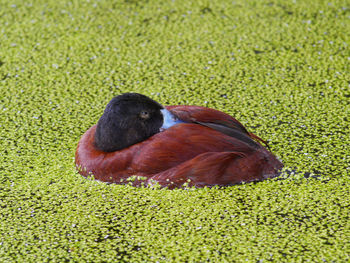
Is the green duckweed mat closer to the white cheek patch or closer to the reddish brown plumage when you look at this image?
the reddish brown plumage

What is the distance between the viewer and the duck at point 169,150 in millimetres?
2207

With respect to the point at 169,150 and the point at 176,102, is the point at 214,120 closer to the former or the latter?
the point at 169,150

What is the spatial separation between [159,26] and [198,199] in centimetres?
180

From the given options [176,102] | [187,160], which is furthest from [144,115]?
[176,102]

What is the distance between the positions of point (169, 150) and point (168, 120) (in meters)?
0.16

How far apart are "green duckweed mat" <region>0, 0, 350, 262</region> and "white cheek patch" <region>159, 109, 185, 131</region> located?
0.82 feet

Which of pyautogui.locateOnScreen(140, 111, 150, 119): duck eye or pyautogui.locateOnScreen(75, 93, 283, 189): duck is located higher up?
pyautogui.locateOnScreen(140, 111, 150, 119): duck eye

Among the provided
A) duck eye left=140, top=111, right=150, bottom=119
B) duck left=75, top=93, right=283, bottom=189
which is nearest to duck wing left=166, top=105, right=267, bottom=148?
duck left=75, top=93, right=283, bottom=189

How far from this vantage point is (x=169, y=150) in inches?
86.7

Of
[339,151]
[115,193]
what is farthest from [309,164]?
[115,193]

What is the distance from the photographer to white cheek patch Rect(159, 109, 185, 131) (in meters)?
2.30

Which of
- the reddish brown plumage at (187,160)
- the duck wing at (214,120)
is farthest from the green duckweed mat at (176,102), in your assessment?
the duck wing at (214,120)

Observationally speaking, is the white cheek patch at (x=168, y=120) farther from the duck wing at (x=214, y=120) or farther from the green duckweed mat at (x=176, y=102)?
the green duckweed mat at (x=176, y=102)

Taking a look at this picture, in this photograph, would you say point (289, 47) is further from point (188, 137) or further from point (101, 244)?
point (101, 244)
